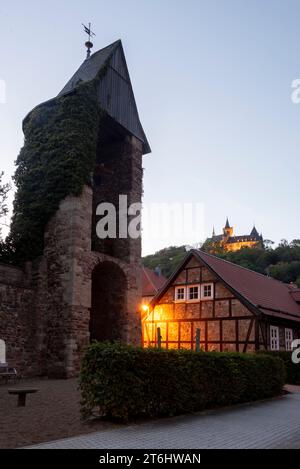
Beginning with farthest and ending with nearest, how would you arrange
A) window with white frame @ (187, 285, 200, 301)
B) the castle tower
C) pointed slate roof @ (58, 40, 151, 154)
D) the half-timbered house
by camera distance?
the castle tower, window with white frame @ (187, 285, 200, 301), pointed slate roof @ (58, 40, 151, 154), the half-timbered house

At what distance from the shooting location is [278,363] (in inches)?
573

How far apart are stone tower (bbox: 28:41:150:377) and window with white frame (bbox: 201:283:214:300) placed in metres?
3.45

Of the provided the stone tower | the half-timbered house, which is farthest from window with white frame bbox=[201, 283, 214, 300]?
the stone tower

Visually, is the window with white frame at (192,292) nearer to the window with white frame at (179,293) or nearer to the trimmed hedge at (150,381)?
the window with white frame at (179,293)

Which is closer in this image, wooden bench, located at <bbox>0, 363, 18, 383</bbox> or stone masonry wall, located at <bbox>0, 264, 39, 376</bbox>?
wooden bench, located at <bbox>0, 363, 18, 383</bbox>

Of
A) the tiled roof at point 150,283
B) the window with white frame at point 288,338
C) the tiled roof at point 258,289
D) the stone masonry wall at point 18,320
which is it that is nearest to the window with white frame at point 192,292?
the tiled roof at point 258,289

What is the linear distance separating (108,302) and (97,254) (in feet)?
12.6

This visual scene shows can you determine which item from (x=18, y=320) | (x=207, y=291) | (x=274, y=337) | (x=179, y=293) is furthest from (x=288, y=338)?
(x=18, y=320)

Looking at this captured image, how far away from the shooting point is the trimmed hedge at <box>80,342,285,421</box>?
8.15 meters

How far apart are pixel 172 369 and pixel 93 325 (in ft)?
45.7

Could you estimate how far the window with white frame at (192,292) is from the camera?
23648mm

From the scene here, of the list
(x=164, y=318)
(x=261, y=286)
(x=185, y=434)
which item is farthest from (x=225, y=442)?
(x=261, y=286)

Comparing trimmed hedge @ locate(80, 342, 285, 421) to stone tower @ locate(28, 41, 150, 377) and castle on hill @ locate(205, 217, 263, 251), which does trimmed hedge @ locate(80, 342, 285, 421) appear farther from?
castle on hill @ locate(205, 217, 263, 251)

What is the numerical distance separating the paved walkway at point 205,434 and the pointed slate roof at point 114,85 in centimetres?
1551
